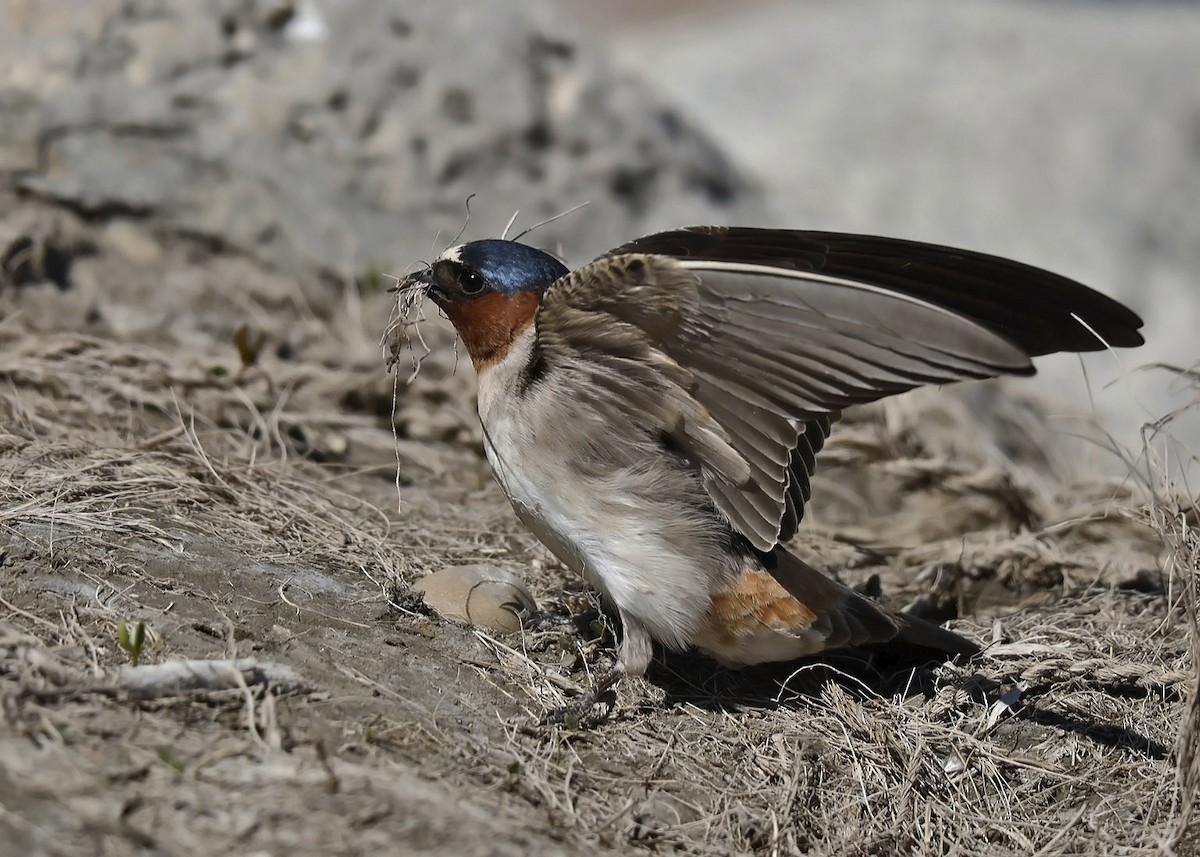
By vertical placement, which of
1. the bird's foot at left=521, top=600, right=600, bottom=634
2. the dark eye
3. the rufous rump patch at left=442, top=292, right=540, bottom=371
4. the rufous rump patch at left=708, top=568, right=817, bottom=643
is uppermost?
the dark eye

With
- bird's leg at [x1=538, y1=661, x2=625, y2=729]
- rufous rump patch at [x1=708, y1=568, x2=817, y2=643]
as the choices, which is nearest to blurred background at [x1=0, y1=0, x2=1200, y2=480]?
rufous rump patch at [x1=708, y1=568, x2=817, y2=643]

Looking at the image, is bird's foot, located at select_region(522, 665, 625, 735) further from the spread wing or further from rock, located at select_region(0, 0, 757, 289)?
rock, located at select_region(0, 0, 757, 289)

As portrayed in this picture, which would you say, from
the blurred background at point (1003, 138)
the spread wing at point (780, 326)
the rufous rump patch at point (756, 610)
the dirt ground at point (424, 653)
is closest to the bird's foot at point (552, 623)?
the dirt ground at point (424, 653)

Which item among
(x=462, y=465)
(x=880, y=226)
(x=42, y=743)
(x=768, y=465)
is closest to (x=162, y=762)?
(x=42, y=743)

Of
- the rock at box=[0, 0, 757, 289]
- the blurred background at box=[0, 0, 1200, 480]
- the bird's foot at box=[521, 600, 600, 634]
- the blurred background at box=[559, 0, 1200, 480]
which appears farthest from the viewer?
the blurred background at box=[559, 0, 1200, 480]

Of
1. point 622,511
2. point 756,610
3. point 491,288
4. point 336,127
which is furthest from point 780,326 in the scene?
point 336,127

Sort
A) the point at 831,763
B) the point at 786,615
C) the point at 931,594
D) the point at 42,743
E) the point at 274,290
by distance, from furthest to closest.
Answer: the point at 274,290
the point at 931,594
the point at 786,615
the point at 831,763
the point at 42,743

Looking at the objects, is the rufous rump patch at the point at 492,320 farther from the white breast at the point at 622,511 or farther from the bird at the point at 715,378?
the white breast at the point at 622,511

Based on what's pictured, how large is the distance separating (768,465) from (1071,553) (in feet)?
7.19

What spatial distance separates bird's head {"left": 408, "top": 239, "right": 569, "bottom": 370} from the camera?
404 centimetres

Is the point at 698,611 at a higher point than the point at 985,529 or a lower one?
higher

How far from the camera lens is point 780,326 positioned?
3260mm

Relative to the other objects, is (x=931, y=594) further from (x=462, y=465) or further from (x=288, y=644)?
(x=288, y=644)

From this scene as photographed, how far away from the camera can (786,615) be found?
384 cm
